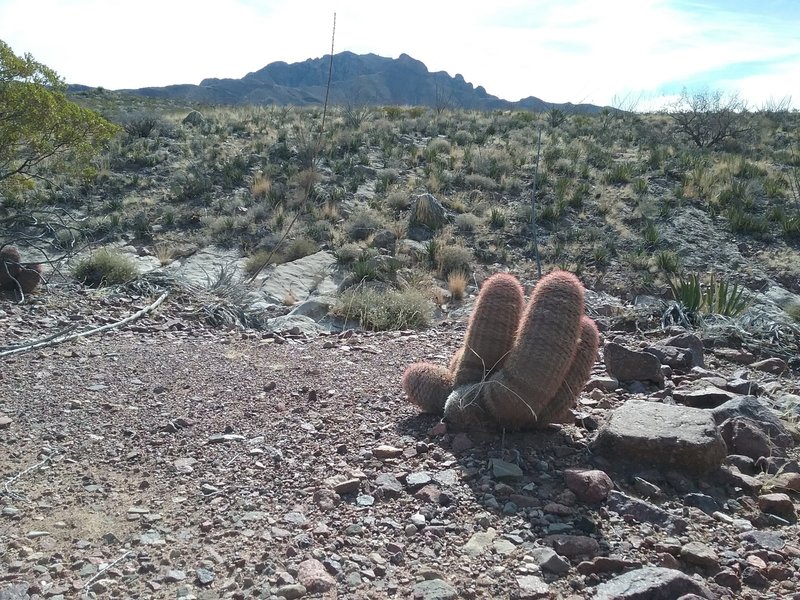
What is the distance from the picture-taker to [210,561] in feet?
11.4

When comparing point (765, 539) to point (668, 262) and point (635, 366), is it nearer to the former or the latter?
point (635, 366)

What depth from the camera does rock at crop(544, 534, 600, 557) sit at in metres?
3.50

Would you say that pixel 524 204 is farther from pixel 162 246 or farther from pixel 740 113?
pixel 740 113

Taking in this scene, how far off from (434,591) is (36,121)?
818cm

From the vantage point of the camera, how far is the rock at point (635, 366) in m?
6.21

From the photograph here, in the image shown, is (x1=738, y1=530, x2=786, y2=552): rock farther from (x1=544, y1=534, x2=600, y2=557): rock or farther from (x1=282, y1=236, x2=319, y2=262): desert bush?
(x1=282, y1=236, x2=319, y2=262): desert bush

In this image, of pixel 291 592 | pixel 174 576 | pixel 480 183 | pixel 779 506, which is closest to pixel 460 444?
pixel 291 592

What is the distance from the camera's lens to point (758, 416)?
4980 mm

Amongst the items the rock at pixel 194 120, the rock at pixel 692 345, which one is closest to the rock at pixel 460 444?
the rock at pixel 692 345

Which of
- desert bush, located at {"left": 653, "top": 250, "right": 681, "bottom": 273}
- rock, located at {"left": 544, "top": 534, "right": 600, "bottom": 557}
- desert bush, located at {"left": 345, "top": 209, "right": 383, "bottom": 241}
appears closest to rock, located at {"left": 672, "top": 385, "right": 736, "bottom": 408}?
rock, located at {"left": 544, "top": 534, "right": 600, "bottom": 557}

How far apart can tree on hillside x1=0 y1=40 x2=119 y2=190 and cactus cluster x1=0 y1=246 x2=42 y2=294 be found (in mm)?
1017

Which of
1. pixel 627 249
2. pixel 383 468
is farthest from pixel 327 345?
pixel 627 249

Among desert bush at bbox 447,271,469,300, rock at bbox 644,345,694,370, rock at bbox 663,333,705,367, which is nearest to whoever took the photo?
rock at bbox 644,345,694,370

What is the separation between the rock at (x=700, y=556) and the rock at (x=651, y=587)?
0.31 metres
